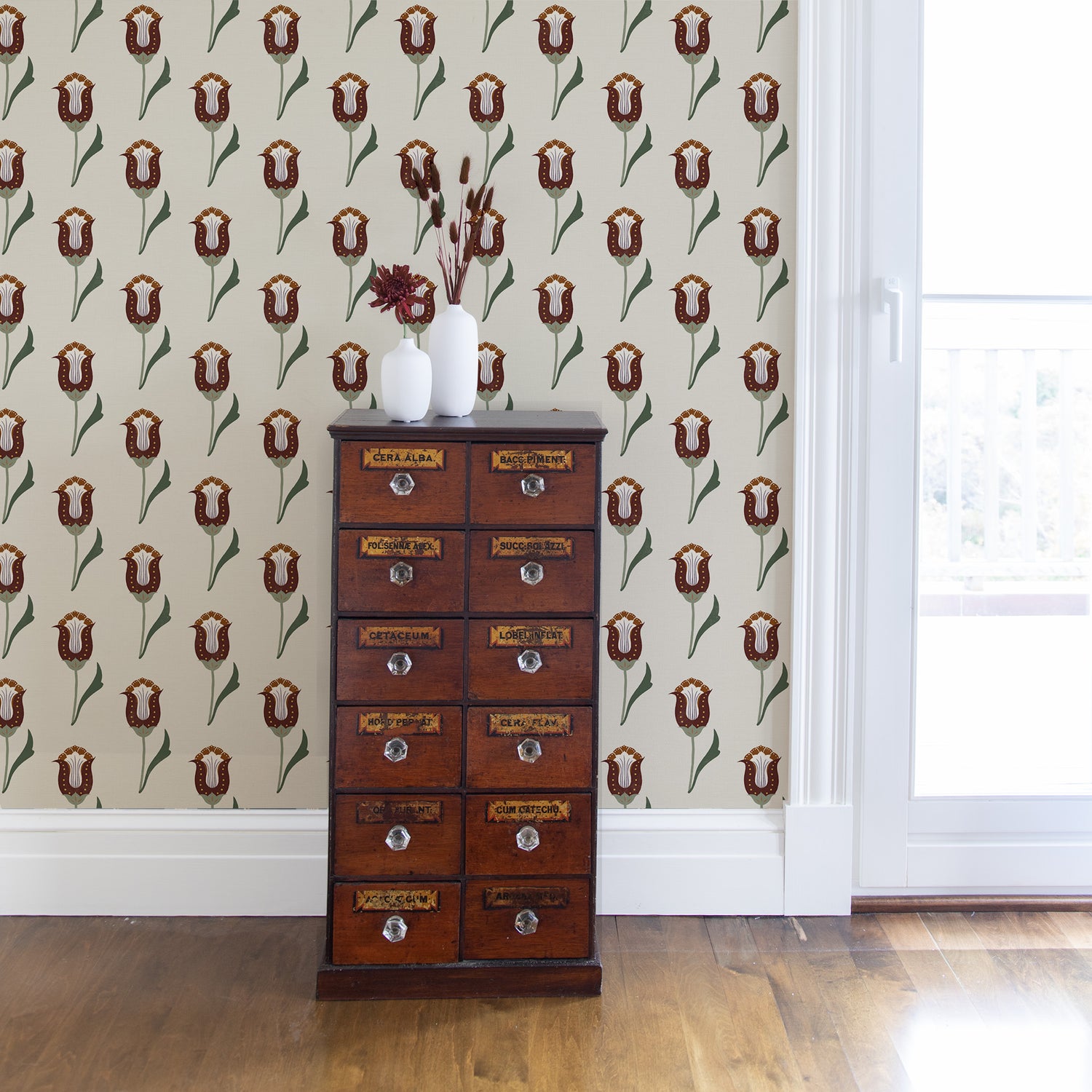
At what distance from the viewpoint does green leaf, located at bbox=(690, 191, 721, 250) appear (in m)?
2.14

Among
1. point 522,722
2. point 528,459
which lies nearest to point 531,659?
point 522,722

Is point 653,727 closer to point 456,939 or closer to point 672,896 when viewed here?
point 672,896

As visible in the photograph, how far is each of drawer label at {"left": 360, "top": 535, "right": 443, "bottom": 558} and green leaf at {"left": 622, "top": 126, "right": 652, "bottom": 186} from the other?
2.82 ft

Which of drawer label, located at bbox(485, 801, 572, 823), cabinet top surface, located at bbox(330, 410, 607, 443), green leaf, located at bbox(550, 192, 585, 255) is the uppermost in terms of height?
green leaf, located at bbox(550, 192, 585, 255)

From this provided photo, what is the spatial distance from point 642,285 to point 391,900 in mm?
1264

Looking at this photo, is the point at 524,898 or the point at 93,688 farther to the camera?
the point at 93,688

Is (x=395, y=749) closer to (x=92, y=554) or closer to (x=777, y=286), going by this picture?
(x=92, y=554)

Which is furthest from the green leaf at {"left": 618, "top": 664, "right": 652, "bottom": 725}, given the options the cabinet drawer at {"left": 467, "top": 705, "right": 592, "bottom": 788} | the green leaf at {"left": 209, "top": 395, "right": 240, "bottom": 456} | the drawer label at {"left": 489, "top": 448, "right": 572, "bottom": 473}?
the green leaf at {"left": 209, "top": 395, "right": 240, "bottom": 456}

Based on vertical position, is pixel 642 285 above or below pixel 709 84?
below

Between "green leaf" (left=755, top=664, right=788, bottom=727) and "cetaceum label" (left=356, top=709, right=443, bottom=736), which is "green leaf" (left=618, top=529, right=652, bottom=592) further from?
"cetaceum label" (left=356, top=709, right=443, bottom=736)

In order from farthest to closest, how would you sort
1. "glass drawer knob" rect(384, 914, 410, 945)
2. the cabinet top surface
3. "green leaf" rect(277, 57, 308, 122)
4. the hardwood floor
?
1. "green leaf" rect(277, 57, 308, 122)
2. "glass drawer knob" rect(384, 914, 410, 945)
3. the cabinet top surface
4. the hardwood floor

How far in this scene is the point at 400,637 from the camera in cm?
186

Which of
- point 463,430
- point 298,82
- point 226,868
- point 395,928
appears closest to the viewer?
point 463,430

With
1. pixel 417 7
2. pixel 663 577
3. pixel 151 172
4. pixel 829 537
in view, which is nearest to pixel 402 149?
pixel 417 7
